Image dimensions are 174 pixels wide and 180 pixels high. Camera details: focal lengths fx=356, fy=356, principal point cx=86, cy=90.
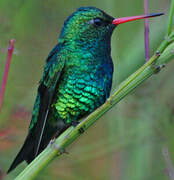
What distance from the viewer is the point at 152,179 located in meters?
A: 2.30

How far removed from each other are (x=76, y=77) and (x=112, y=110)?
15.5 inches

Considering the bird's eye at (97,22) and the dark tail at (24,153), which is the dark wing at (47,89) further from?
the bird's eye at (97,22)

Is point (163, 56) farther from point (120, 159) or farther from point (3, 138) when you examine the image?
point (120, 159)

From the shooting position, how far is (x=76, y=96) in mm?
2186

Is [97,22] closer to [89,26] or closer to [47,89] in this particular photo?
[89,26]

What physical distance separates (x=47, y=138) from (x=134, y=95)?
70 centimetres

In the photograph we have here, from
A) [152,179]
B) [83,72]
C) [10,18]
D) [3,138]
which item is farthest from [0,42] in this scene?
[152,179]

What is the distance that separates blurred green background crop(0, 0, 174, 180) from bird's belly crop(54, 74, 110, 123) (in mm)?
200

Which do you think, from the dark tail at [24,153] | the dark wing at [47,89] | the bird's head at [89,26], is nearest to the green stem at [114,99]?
the dark tail at [24,153]

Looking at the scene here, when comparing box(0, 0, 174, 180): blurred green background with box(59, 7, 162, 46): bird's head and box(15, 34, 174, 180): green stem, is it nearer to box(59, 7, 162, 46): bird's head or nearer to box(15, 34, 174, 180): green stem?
box(59, 7, 162, 46): bird's head

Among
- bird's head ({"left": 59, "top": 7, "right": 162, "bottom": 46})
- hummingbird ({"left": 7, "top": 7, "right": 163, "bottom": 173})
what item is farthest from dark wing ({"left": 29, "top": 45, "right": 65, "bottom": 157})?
bird's head ({"left": 59, "top": 7, "right": 162, "bottom": 46})

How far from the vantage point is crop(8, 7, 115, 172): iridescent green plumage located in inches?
86.0

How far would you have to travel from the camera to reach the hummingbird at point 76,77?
219 centimetres

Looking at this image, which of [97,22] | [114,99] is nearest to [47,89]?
[97,22]
